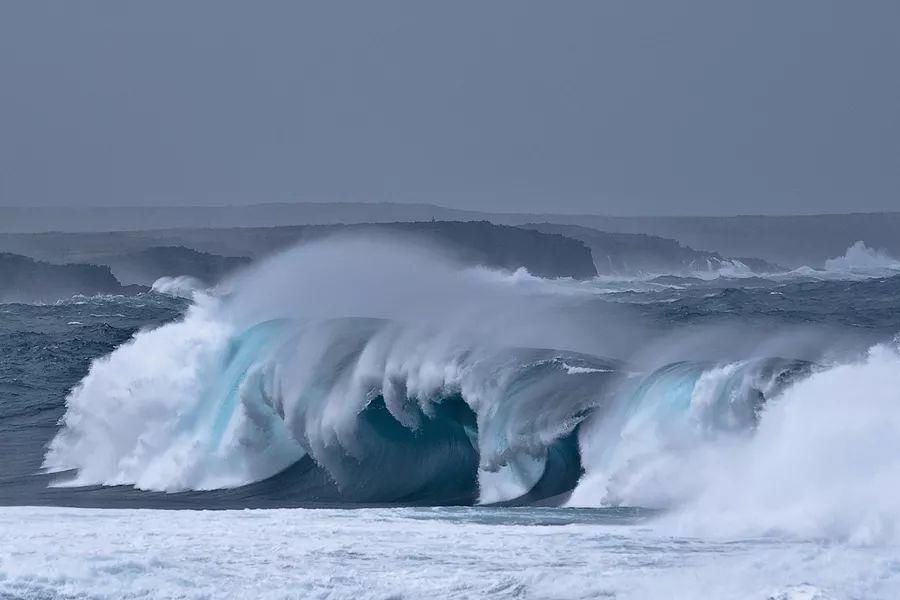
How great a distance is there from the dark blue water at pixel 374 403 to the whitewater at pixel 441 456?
2.8 inches

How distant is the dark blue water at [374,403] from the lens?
50.0 ft

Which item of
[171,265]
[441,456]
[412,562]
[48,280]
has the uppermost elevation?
[171,265]

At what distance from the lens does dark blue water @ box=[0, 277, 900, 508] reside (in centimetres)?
1525

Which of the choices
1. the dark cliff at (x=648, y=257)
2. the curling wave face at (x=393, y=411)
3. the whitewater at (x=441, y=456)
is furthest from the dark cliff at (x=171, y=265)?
the curling wave face at (x=393, y=411)

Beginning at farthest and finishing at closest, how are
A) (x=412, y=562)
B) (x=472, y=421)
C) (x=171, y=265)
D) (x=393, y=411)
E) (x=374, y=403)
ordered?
(x=171, y=265)
(x=374, y=403)
(x=393, y=411)
(x=472, y=421)
(x=412, y=562)

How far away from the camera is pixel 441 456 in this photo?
16.0 meters

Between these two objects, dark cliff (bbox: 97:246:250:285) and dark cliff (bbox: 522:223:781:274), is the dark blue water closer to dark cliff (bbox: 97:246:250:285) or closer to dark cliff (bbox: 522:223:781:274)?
dark cliff (bbox: 97:246:250:285)

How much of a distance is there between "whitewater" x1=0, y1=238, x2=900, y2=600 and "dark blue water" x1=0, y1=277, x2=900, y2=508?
70 mm

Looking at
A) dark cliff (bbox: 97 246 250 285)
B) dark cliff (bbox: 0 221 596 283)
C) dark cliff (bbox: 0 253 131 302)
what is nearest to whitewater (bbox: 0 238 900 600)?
dark cliff (bbox: 0 253 131 302)

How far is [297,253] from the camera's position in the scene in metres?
27.5

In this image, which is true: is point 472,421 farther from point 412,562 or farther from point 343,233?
point 343,233

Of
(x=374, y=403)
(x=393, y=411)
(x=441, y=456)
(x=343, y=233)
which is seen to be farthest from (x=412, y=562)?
(x=343, y=233)

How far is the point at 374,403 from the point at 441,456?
1.53 metres

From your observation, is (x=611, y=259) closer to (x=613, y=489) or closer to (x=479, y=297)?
(x=479, y=297)
